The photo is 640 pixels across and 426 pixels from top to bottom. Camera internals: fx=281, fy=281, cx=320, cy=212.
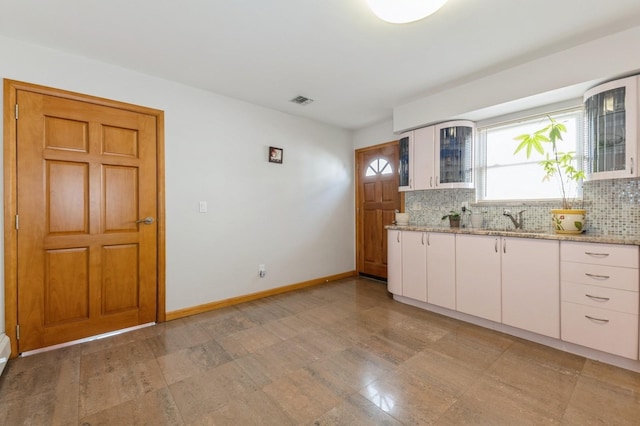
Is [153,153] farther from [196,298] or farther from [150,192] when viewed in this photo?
[196,298]

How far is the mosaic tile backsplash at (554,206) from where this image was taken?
90.8 inches

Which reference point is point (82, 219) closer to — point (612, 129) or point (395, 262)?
point (395, 262)

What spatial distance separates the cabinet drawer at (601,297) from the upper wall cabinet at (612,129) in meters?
0.87

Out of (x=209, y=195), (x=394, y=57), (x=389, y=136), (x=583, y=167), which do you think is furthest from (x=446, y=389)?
(x=389, y=136)

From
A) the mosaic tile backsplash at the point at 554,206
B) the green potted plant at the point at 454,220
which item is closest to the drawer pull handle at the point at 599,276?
the mosaic tile backsplash at the point at 554,206

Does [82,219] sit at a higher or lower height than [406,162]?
lower

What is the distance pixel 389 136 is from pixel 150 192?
3211mm

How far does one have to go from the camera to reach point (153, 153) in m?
2.77

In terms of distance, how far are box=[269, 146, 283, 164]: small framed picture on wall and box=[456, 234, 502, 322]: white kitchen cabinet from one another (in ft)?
7.63

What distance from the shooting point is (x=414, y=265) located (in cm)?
323

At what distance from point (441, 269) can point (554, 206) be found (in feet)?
3.93

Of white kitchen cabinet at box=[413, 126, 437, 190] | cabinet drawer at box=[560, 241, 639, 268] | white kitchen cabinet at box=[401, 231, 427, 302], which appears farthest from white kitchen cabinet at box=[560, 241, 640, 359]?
white kitchen cabinet at box=[413, 126, 437, 190]

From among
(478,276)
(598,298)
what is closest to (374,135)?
(478,276)

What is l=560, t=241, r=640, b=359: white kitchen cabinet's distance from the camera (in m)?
1.94
